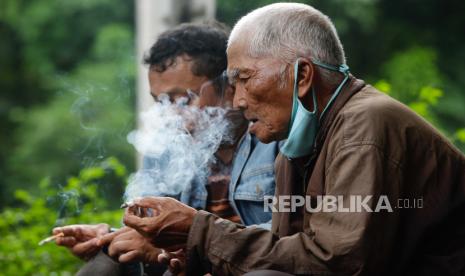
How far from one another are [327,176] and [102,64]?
13259mm

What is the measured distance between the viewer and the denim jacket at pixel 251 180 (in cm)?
410

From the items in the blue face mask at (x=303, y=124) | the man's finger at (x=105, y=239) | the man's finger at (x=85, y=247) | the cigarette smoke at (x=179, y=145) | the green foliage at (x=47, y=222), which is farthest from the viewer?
the green foliage at (x=47, y=222)

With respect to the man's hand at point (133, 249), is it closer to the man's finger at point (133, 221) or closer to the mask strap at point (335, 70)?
the man's finger at point (133, 221)

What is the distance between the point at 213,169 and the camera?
4.39 metres

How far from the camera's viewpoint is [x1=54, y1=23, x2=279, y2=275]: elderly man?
3.96m

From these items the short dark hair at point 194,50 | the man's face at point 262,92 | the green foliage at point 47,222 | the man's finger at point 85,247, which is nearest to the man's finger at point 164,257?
the man's finger at point 85,247

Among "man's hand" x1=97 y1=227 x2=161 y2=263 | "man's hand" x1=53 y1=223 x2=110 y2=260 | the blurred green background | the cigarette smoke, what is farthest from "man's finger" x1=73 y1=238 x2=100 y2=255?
the blurred green background

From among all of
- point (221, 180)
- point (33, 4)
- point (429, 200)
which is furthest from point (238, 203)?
point (33, 4)

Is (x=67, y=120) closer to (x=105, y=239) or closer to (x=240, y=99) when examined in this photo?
(x=105, y=239)

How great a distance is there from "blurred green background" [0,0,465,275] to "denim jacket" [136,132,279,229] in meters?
4.73

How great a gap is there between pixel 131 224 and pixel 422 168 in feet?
4.00

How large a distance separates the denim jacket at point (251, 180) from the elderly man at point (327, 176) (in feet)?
1.57

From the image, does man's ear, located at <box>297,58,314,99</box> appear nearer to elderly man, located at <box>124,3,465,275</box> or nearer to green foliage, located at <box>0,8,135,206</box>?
elderly man, located at <box>124,3,465,275</box>

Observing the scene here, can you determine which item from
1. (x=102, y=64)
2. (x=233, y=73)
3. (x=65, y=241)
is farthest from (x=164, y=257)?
(x=102, y=64)
